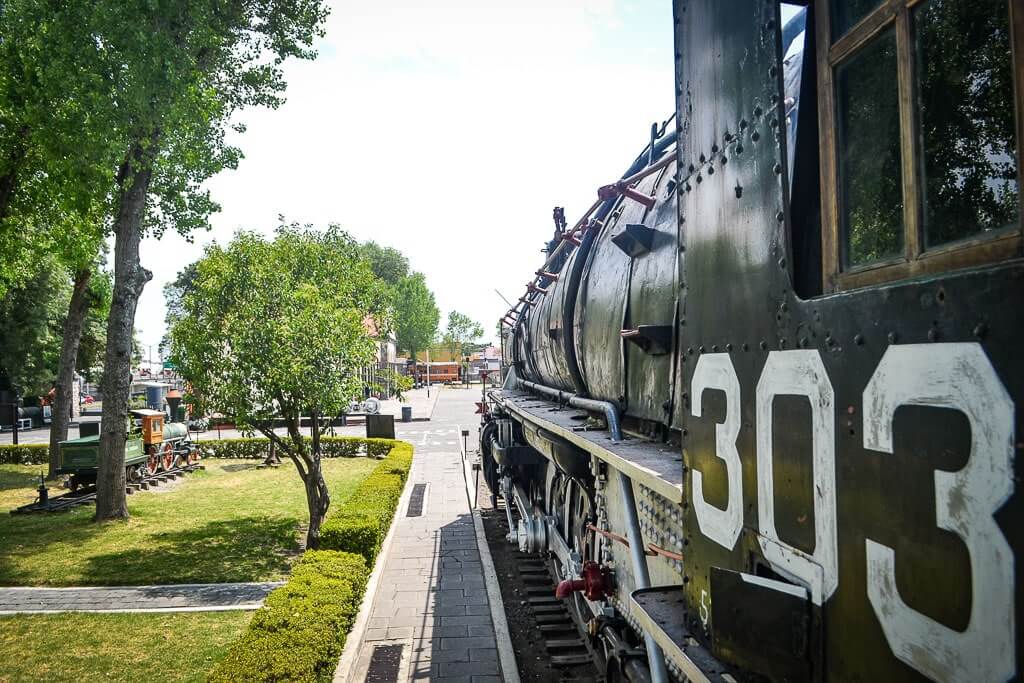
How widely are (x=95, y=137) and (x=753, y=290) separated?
11.9 metres

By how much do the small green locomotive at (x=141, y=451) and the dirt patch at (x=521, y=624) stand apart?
10.3m

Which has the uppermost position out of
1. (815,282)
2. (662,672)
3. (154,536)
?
(815,282)

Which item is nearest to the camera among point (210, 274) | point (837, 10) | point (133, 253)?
point (837, 10)

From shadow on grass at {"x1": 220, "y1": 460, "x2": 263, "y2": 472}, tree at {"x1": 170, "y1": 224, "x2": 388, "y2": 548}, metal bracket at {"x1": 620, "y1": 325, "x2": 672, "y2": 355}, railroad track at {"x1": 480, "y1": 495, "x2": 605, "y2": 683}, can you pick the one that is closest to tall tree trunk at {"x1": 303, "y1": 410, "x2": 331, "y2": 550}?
tree at {"x1": 170, "y1": 224, "x2": 388, "y2": 548}

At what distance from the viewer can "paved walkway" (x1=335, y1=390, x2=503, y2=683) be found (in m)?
6.54

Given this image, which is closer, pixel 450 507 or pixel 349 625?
pixel 349 625

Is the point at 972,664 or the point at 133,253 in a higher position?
the point at 133,253

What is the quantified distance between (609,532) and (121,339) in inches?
518

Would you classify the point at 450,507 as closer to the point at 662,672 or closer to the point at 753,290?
the point at 662,672

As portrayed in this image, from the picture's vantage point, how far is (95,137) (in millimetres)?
10594

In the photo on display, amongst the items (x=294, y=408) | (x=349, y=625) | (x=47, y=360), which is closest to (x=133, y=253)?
(x=294, y=408)

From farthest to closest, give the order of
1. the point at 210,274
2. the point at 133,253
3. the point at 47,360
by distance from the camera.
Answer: the point at 47,360, the point at 133,253, the point at 210,274

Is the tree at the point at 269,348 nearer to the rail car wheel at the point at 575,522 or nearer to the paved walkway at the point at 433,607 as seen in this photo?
the paved walkway at the point at 433,607

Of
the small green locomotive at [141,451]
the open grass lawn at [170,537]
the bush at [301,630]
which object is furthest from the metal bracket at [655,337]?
the small green locomotive at [141,451]
